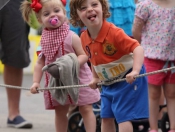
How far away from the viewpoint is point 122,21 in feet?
20.8

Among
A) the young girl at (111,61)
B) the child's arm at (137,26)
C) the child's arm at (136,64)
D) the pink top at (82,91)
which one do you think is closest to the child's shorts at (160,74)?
the child's arm at (137,26)

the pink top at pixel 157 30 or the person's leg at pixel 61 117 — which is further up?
the pink top at pixel 157 30

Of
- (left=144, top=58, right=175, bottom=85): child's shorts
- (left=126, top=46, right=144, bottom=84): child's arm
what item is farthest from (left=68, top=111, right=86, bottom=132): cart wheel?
(left=126, top=46, right=144, bottom=84): child's arm

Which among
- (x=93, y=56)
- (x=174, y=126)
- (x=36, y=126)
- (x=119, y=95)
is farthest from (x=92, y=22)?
(x=36, y=126)

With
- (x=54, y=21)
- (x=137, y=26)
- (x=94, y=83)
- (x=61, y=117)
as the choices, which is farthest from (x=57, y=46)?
(x=137, y=26)

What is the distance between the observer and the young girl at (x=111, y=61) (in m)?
4.85

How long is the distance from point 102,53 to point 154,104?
57.2 inches

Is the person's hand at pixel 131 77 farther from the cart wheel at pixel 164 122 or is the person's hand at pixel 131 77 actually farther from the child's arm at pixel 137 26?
the cart wheel at pixel 164 122

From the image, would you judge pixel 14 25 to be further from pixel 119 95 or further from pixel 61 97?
pixel 119 95

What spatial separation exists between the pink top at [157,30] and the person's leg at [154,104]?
34 cm

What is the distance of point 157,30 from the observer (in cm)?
602

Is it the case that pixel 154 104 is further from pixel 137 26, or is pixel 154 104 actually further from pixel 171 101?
pixel 137 26

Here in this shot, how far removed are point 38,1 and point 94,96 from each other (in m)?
0.94

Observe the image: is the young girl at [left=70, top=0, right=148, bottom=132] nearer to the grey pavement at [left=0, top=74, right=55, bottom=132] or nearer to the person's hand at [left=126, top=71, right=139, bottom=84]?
the person's hand at [left=126, top=71, right=139, bottom=84]
